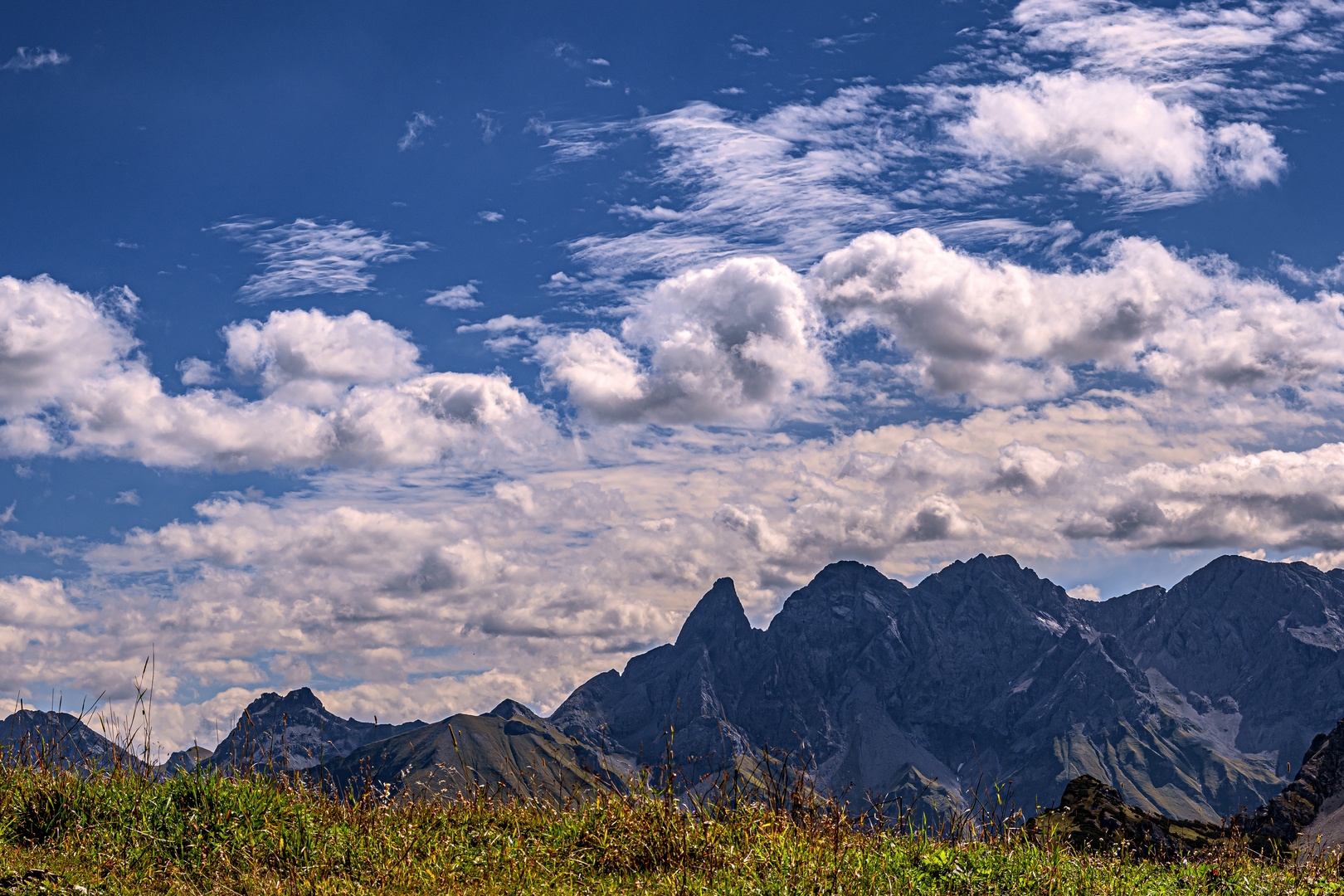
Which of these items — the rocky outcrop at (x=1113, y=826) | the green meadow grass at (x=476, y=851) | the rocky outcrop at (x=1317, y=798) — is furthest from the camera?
the rocky outcrop at (x=1317, y=798)

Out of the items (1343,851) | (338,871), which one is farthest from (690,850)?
(1343,851)

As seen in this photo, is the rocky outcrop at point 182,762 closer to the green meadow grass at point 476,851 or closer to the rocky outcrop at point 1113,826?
the green meadow grass at point 476,851

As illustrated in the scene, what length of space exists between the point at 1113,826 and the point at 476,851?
13.8 m

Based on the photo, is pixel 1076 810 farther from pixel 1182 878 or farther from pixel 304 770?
pixel 304 770

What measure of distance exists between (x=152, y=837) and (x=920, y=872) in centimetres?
803

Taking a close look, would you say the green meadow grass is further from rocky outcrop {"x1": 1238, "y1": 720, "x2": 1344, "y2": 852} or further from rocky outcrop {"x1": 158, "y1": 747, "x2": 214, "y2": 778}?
rocky outcrop {"x1": 1238, "y1": 720, "x2": 1344, "y2": 852}

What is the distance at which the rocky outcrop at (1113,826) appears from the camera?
58.2 feet

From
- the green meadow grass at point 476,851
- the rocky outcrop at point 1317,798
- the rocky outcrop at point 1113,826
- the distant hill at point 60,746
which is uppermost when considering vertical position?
the distant hill at point 60,746

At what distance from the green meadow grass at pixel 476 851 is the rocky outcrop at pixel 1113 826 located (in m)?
6.11

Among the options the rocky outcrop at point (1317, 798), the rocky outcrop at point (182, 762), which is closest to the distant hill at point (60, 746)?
the rocky outcrop at point (182, 762)

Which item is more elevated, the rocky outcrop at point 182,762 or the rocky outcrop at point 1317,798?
the rocky outcrop at point 182,762

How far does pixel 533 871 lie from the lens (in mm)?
10102

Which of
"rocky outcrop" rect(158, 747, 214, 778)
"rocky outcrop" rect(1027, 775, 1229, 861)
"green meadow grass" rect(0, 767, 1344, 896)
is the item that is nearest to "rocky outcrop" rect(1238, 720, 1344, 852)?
"rocky outcrop" rect(1027, 775, 1229, 861)

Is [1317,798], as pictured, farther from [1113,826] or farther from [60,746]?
[60,746]
